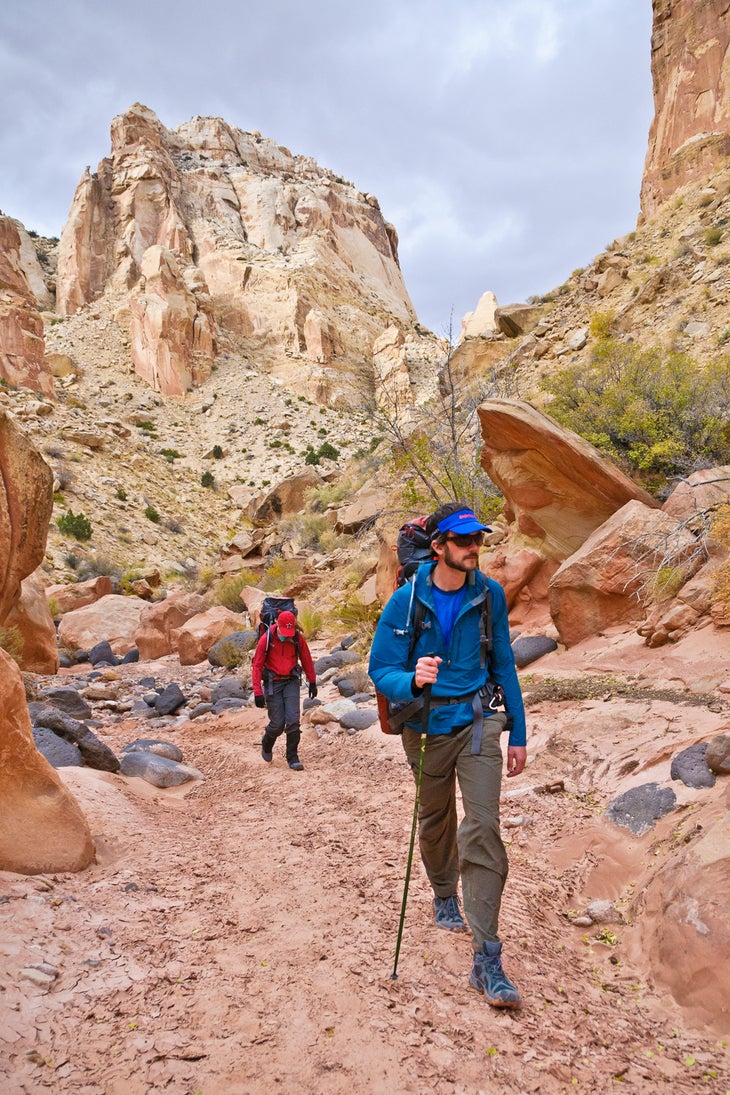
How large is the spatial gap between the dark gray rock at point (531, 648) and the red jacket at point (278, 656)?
281 centimetres

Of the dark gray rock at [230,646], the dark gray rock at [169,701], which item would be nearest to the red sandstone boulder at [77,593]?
the dark gray rock at [230,646]

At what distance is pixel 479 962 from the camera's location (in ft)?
8.27

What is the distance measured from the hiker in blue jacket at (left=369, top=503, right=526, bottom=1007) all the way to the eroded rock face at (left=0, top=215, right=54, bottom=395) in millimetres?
36035

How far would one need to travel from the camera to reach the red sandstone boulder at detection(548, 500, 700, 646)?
737cm

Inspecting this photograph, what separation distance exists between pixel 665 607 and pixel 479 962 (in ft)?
17.2

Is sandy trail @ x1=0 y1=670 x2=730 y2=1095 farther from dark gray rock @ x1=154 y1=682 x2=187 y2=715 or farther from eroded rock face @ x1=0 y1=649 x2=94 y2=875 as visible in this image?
dark gray rock @ x1=154 y1=682 x2=187 y2=715

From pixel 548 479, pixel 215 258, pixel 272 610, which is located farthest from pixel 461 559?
pixel 215 258

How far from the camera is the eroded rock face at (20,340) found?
3319 cm

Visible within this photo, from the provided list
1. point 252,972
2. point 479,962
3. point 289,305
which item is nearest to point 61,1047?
point 252,972

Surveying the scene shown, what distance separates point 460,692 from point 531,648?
5832 millimetres

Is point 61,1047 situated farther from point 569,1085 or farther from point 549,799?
point 549,799

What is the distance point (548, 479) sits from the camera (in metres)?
9.55

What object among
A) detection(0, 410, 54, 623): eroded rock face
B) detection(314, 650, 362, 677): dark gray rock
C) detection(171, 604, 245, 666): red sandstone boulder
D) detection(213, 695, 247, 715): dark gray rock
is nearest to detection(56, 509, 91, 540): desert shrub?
detection(171, 604, 245, 666): red sandstone boulder

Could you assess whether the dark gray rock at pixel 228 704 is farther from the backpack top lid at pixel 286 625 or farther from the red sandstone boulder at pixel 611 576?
the red sandstone boulder at pixel 611 576
